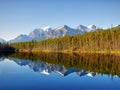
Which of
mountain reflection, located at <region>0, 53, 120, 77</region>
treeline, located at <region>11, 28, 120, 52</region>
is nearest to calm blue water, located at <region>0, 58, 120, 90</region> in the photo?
mountain reflection, located at <region>0, 53, 120, 77</region>

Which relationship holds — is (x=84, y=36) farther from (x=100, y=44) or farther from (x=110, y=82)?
(x=110, y=82)

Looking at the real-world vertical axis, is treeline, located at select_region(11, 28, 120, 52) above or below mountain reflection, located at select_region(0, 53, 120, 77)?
above

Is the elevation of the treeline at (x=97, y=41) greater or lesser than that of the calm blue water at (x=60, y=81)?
greater

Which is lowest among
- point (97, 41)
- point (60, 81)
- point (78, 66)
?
point (78, 66)

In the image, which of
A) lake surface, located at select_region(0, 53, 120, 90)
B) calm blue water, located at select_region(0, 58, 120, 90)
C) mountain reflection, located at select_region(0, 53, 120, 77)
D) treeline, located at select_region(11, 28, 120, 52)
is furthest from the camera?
treeline, located at select_region(11, 28, 120, 52)

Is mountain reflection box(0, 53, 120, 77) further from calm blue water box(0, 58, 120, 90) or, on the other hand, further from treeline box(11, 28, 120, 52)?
treeline box(11, 28, 120, 52)

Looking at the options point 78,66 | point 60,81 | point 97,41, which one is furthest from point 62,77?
point 97,41

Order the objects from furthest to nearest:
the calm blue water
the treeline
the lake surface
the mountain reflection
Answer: the treeline
the mountain reflection
the lake surface
the calm blue water

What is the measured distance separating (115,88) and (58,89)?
8296 mm

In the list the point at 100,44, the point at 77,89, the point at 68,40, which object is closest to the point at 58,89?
the point at 77,89

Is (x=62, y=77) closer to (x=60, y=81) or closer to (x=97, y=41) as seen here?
(x=60, y=81)

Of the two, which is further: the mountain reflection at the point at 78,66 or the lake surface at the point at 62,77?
the mountain reflection at the point at 78,66

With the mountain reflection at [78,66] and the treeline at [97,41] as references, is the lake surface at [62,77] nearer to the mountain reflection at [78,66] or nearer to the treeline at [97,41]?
the mountain reflection at [78,66]

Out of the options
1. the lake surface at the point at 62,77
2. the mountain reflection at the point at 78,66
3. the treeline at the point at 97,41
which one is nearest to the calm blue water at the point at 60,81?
the lake surface at the point at 62,77
